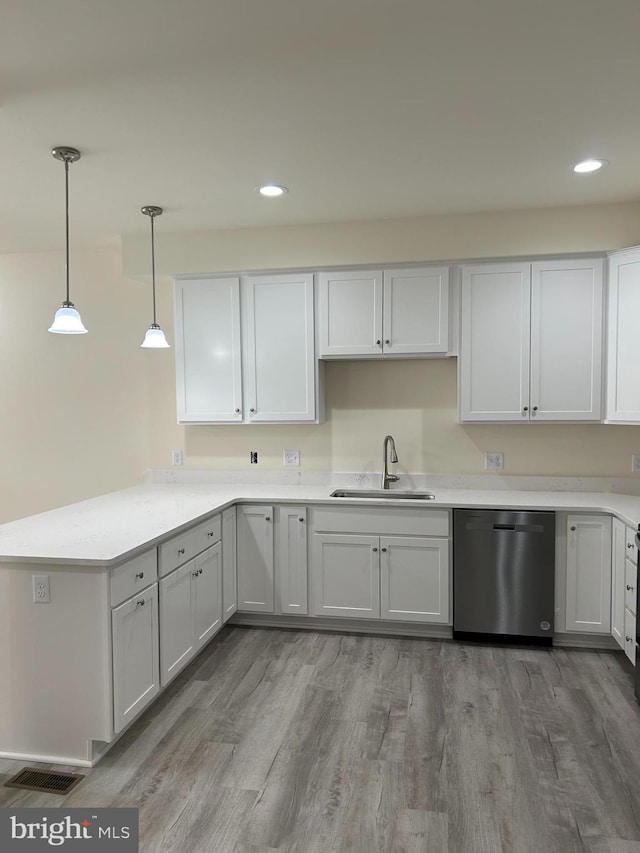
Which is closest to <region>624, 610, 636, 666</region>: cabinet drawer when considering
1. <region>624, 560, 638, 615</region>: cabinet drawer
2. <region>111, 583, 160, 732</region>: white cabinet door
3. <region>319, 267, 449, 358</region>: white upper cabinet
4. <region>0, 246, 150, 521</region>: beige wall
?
<region>624, 560, 638, 615</region>: cabinet drawer

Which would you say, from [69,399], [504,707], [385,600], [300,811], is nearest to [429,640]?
[385,600]

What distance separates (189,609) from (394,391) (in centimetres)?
196

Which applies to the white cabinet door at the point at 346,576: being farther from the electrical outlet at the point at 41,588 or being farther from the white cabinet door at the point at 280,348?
the electrical outlet at the point at 41,588

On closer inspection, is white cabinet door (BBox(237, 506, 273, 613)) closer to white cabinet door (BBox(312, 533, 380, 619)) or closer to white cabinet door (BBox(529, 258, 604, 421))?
white cabinet door (BBox(312, 533, 380, 619))

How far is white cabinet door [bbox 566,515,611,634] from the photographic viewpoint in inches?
137

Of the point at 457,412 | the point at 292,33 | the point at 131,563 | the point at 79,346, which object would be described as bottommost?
the point at 131,563

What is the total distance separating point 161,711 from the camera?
2908 millimetres

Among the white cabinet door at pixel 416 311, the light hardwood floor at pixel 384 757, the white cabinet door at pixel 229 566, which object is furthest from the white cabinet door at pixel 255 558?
the white cabinet door at pixel 416 311

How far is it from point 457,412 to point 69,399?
2.87 m

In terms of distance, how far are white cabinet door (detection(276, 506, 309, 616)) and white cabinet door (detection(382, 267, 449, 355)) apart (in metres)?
1.20

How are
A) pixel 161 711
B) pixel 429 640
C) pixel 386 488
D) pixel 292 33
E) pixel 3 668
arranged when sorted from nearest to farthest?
pixel 292 33 → pixel 3 668 → pixel 161 711 → pixel 429 640 → pixel 386 488

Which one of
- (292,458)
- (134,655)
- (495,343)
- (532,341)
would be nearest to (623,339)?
(532,341)

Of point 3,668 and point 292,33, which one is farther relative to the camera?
point 3,668

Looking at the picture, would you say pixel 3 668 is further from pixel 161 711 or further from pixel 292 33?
pixel 292 33
